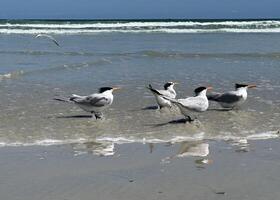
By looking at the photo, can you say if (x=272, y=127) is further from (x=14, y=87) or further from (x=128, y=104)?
(x=14, y=87)

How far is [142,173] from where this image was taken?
5895 mm

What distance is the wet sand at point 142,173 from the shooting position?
5.19m

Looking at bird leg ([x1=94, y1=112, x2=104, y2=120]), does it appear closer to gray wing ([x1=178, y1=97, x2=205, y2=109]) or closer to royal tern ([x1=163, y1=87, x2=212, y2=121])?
royal tern ([x1=163, y1=87, x2=212, y2=121])

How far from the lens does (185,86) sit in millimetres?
12523

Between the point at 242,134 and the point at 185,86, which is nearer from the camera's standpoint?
the point at 242,134

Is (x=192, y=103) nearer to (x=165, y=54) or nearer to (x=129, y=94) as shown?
(x=129, y=94)

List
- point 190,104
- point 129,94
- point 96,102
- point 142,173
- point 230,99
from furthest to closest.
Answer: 1. point 129,94
2. point 230,99
3. point 96,102
4. point 190,104
5. point 142,173

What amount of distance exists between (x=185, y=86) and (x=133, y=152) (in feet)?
18.7

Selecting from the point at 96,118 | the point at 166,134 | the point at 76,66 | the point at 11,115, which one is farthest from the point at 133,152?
the point at 76,66

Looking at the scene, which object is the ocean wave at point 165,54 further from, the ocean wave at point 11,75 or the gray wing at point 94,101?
the gray wing at point 94,101

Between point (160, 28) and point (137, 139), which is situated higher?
point (137, 139)

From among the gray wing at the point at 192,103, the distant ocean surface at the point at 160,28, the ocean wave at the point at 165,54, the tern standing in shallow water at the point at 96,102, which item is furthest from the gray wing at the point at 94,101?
the distant ocean surface at the point at 160,28

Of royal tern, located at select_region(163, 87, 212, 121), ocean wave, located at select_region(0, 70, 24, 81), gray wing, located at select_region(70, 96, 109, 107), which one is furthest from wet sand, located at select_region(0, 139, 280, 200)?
ocean wave, located at select_region(0, 70, 24, 81)

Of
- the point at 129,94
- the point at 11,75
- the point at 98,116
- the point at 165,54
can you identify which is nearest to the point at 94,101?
the point at 98,116
